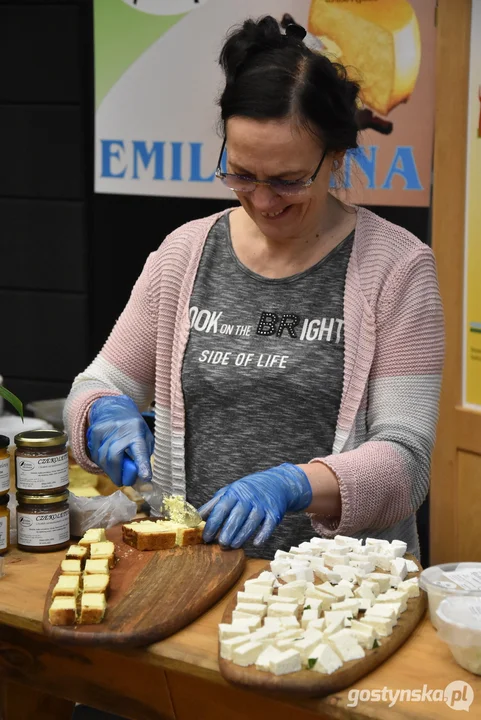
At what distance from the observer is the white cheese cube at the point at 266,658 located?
4.82 feet

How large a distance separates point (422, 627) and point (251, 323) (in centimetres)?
81

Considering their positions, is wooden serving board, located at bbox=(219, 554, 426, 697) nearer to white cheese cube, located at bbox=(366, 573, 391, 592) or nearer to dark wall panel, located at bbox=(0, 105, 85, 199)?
white cheese cube, located at bbox=(366, 573, 391, 592)

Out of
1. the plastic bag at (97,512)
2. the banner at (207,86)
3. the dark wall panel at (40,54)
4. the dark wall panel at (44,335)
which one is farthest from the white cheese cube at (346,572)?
the dark wall panel at (40,54)

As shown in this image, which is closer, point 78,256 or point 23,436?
point 23,436

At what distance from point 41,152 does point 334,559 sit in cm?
305

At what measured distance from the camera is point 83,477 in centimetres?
298

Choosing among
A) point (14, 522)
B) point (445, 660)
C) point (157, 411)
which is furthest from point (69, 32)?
point (445, 660)

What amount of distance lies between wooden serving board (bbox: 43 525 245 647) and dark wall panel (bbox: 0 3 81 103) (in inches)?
109

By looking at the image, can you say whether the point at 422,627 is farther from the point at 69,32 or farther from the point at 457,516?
the point at 69,32

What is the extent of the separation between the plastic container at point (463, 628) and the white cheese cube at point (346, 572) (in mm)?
192

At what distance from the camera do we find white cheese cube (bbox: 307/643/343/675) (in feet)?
4.80

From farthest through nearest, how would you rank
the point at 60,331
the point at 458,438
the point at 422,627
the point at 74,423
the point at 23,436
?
the point at 60,331 → the point at 458,438 → the point at 74,423 → the point at 23,436 → the point at 422,627

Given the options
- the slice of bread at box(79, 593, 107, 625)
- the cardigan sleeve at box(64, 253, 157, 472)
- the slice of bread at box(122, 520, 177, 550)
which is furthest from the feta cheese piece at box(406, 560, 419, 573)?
the cardigan sleeve at box(64, 253, 157, 472)

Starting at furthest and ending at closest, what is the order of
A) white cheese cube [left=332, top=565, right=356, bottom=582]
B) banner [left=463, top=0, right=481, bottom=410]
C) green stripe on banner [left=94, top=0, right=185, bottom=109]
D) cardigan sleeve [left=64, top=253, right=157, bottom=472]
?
green stripe on banner [left=94, top=0, right=185, bottom=109] → banner [left=463, top=0, right=481, bottom=410] → cardigan sleeve [left=64, top=253, right=157, bottom=472] → white cheese cube [left=332, top=565, right=356, bottom=582]
